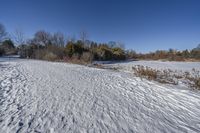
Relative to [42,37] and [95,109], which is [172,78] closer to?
[95,109]

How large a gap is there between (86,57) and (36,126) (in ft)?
61.1

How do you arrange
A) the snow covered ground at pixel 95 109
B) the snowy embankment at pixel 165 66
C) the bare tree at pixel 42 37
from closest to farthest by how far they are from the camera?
the snow covered ground at pixel 95 109
the snowy embankment at pixel 165 66
the bare tree at pixel 42 37

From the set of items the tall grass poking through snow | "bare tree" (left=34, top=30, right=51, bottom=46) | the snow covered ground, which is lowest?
the snow covered ground

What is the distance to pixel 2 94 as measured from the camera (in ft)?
15.6

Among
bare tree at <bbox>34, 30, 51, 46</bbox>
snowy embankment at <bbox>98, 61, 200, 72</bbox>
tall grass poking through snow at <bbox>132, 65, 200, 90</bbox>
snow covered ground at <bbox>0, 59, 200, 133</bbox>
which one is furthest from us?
bare tree at <bbox>34, 30, 51, 46</bbox>

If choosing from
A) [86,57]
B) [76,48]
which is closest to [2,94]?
[86,57]

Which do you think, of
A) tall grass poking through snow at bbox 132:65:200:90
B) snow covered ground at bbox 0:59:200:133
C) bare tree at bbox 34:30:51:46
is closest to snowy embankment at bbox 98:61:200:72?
tall grass poking through snow at bbox 132:65:200:90

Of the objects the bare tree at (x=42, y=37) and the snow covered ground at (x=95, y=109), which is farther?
the bare tree at (x=42, y=37)

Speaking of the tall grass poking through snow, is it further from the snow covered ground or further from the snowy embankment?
the snowy embankment

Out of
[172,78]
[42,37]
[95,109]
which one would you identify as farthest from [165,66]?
[42,37]

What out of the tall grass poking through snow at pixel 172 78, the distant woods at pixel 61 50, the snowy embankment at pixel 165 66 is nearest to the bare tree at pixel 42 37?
the distant woods at pixel 61 50

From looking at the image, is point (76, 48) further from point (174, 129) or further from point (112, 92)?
point (174, 129)

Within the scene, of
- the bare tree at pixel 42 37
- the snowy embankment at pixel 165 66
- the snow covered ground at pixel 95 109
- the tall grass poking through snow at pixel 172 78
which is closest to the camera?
the snow covered ground at pixel 95 109

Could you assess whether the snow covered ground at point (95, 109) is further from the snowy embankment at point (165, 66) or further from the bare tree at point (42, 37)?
the bare tree at point (42, 37)
